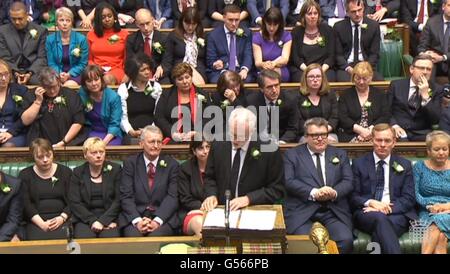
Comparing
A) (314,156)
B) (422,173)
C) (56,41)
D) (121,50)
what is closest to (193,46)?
(121,50)

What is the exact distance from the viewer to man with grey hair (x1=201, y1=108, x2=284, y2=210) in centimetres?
567

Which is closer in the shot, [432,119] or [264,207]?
[264,207]

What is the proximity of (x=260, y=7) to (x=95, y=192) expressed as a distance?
301 cm

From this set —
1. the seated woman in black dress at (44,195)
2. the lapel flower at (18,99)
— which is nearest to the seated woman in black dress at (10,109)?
the lapel flower at (18,99)

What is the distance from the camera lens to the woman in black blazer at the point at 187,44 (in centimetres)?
734

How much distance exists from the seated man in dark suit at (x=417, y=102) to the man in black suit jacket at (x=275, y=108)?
76 cm

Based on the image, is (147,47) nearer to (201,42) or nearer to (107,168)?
(201,42)

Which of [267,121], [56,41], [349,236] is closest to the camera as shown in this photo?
[349,236]

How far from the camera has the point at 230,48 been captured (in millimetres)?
7395

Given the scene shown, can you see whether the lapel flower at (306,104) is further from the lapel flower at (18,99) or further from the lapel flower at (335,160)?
the lapel flower at (18,99)

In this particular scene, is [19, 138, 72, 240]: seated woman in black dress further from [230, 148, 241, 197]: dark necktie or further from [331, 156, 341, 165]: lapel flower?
[331, 156, 341, 165]: lapel flower
